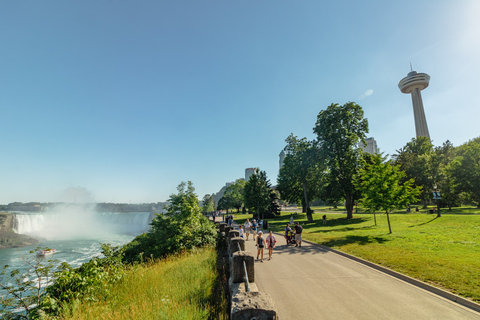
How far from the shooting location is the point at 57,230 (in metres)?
93.8

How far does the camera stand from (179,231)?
1477cm

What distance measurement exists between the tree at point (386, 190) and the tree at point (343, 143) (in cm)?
873

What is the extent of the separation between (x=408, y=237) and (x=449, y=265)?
7.60 m

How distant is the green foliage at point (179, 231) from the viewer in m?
14.3

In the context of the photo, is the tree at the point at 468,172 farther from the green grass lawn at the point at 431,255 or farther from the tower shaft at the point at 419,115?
the tower shaft at the point at 419,115

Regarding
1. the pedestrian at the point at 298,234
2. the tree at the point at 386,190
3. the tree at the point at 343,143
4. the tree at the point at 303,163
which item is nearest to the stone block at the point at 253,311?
the pedestrian at the point at 298,234

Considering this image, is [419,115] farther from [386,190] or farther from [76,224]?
[76,224]

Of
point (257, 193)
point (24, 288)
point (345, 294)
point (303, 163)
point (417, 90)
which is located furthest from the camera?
point (417, 90)

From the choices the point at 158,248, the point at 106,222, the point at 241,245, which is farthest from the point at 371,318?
the point at 106,222

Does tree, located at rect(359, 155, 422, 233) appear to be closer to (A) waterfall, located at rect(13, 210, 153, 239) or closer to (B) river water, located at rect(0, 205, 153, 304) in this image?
(B) river water, located at rect(0, 205, 153, 304)

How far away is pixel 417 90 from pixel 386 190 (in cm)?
12958

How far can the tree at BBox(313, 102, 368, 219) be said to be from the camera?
28.7 m

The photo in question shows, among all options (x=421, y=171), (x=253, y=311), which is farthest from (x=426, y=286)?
(x=421, y=171)

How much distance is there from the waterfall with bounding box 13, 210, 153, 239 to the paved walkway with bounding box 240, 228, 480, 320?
9198cm
